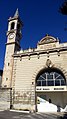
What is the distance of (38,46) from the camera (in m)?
25.1

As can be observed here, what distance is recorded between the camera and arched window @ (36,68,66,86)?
2252 cm

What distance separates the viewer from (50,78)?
23.1m

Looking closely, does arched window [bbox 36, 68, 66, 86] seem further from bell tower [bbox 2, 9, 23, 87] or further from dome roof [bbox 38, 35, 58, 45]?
bell tower [bbox 2, 9, 23, 87]

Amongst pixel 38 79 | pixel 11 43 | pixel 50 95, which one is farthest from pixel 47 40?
pixel 50 95

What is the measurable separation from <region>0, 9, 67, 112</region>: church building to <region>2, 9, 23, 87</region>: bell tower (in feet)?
0.51

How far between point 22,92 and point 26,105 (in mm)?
1973

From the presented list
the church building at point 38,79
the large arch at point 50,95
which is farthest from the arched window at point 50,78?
the large arch at point 50,95

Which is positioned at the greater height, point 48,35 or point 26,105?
point 48,35

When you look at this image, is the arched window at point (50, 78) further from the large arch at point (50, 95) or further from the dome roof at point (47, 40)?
the dome roof at point (47, 40)

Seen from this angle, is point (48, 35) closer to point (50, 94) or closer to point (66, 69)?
point (66, 69)

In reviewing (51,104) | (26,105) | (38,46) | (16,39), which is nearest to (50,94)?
(51,104)

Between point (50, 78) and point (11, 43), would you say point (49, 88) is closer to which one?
point (50, 78)

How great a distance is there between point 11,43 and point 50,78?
9.41m

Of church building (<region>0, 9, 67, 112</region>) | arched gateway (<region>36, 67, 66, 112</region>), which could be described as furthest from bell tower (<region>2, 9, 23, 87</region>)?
arched gateway (<region>36, 67, 66, 112</region>)
